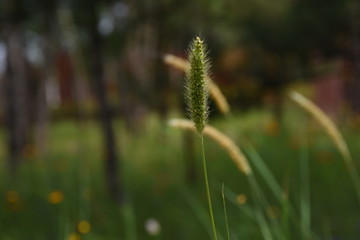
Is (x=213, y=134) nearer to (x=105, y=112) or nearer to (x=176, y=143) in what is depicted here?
(x=105, y=112)

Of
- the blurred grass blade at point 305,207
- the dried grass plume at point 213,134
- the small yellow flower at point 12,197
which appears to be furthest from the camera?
the small yellow flower at point 12,197

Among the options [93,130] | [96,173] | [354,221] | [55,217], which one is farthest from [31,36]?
[354,221]

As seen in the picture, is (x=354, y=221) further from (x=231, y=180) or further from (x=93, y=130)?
(x=93, y=130)

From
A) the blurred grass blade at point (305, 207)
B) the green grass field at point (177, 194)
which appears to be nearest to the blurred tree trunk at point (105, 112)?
the green grass field at point (177, 194)

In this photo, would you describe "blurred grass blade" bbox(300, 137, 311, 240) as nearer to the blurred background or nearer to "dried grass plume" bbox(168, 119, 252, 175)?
the blurred background

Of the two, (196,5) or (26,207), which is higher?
(196,5)

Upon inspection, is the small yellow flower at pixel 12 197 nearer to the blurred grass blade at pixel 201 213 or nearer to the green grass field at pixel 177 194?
the green grass field at pixel 177 194

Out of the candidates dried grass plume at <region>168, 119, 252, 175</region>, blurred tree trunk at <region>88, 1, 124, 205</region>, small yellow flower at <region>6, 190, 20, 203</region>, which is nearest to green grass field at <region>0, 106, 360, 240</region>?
small yellow flower at <region>6, 190, 20, 203</region>
